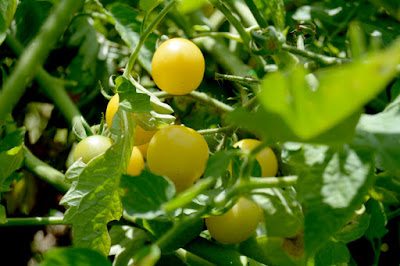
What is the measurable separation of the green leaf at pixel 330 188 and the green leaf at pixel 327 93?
11cm

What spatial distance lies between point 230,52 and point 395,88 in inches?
15.7

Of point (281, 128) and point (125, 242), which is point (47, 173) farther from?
point (281, 128)

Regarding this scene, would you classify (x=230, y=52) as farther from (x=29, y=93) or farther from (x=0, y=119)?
(x=0, y=119)

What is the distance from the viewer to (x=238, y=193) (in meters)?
0.34

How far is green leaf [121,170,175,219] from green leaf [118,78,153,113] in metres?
0.12

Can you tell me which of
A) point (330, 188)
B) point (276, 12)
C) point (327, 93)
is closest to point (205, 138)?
point (276, 12)

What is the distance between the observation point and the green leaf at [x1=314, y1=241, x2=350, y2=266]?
482 mm

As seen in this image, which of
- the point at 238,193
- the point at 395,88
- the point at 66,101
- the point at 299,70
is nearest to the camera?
the point at 299,70

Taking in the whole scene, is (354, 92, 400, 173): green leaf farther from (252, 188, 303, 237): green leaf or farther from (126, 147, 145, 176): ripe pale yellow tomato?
(126, 147, 145, 176): ripe pale yellow tomato

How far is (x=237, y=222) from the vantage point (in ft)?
1.65

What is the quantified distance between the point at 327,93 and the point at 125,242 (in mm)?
504

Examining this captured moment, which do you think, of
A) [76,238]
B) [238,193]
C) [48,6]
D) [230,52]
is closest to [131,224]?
[76,238]

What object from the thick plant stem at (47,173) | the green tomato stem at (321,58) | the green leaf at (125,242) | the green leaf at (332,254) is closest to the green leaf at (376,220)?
the green leaf at (332,254)

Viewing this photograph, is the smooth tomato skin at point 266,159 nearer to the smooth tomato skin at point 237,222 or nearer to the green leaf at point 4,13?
the smooth tomato skin at point 237,222
